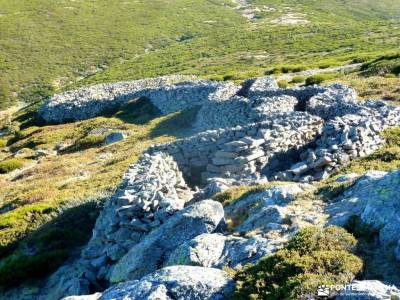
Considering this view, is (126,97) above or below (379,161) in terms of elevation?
below

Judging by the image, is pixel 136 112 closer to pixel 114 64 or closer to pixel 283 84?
pixel 283 84

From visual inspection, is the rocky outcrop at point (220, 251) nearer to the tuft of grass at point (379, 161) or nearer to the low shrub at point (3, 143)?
the tuft of grass at point (379, 161)

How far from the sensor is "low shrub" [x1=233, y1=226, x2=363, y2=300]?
8.91 meters

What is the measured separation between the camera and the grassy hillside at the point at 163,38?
3829 inches

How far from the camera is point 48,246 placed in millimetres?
18469

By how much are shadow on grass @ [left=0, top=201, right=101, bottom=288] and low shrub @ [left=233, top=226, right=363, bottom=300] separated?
31.5 feet

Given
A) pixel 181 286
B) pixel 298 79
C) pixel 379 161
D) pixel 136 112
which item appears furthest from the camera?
pixel 298 79

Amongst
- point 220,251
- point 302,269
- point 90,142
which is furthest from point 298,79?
point 302,269

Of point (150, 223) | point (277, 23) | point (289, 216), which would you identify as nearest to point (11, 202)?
point (150, 223)

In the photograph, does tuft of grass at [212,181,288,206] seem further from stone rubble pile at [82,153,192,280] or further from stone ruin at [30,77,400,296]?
stone rubble pile at [82,153,192,280]

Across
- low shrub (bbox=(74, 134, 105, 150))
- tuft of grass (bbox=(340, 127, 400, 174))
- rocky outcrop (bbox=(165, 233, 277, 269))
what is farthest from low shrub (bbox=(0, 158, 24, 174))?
rocky outcrop (bbox=(165, 233, 277, 269))

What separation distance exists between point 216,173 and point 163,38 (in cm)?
11848

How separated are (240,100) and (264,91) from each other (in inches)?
141

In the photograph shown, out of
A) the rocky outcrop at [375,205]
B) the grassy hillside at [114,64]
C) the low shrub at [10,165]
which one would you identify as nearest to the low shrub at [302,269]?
the rocky outcrop at [375,205]
